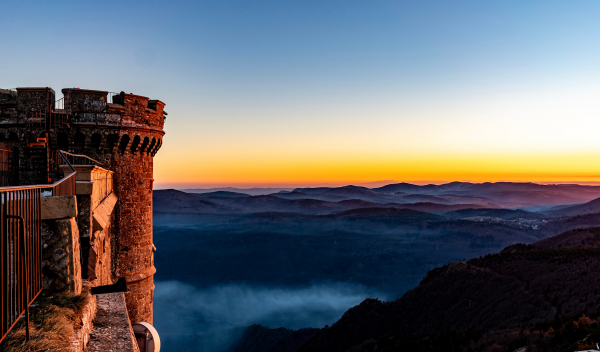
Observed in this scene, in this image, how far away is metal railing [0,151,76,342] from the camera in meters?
3.81

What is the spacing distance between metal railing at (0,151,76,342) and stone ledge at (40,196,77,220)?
21.1 inches

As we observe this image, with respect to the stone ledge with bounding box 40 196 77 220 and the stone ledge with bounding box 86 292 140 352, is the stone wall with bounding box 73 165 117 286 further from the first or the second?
the stone ledge with bounding box 40 196 77 220

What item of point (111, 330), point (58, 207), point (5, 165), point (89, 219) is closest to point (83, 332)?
point (111, 330)

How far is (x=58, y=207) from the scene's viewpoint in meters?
5.83

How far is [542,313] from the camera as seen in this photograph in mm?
26578

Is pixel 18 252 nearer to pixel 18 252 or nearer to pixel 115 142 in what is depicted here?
pixel 18 252

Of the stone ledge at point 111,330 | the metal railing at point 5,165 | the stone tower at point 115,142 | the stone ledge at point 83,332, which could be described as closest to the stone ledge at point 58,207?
the stone ledge at point 83,332

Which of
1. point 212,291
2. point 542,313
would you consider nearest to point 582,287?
point 542,313

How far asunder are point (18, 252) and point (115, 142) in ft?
28.9

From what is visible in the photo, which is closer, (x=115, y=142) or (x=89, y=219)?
(x=89, y=219)

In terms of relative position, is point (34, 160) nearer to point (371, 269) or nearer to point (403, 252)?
point (371, 269)

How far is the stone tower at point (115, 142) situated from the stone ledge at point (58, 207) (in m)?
6.77

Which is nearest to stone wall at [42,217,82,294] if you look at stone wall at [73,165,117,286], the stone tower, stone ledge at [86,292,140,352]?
stone ledge at [86,292,140,352]

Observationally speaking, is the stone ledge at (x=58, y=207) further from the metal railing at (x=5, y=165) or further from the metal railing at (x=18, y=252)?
the metal railing at (x=5, y=165)
